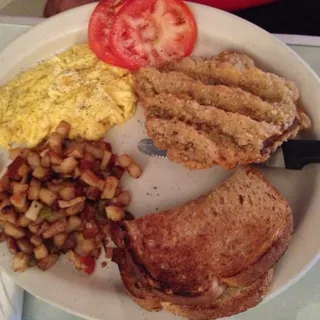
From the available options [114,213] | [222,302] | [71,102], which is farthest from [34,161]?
[222,302]

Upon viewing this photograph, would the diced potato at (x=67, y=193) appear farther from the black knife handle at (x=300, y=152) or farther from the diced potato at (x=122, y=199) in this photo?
the black knife handle at (x=300, y=152)

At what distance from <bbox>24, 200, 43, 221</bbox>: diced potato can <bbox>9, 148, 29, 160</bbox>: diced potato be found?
0.21 m

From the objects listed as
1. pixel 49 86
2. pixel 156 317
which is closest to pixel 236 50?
pixel 49 86

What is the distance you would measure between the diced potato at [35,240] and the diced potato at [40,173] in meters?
0.21

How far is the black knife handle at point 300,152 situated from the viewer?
1891 mm

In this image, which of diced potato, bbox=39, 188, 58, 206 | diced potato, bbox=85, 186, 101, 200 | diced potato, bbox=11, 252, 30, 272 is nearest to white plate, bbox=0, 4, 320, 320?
diced potato, bbox=11, 252, 30, 272

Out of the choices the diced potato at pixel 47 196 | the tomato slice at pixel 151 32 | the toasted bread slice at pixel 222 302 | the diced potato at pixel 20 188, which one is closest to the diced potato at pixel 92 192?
the diced potato at pixel 47 196

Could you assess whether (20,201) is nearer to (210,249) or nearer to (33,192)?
(33,192)

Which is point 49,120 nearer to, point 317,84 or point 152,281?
point 152,281

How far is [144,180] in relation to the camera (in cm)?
210

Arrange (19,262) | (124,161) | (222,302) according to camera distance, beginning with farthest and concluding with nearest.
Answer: (124,161)
(19,262)
(222,302)

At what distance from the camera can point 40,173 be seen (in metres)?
Answer: 2.03

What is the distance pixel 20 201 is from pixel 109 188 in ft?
1.06

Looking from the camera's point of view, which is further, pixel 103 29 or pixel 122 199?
pixel 103 29
